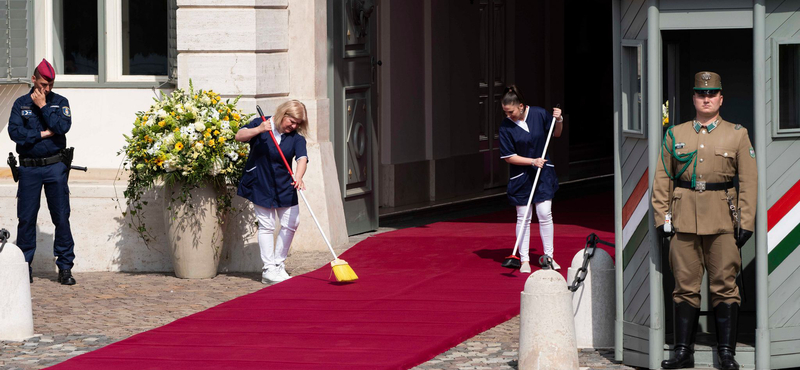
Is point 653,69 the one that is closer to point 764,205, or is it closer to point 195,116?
point 764,205

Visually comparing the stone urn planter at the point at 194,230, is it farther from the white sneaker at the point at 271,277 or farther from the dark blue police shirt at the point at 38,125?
the dark blue police shirt at the point at 38,125

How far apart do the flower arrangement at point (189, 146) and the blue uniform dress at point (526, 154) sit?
225cm

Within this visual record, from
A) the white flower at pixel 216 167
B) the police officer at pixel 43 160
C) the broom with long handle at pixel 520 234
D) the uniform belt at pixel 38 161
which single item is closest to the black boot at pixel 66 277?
the police officer at pixel 43 160

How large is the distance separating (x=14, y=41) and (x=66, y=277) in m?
2.66

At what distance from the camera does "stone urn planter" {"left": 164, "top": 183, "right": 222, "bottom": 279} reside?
→ 36.9 ft

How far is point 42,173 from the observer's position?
432 inches

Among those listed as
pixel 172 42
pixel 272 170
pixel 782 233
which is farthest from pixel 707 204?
pixel 172 42

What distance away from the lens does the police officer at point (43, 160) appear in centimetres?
1088

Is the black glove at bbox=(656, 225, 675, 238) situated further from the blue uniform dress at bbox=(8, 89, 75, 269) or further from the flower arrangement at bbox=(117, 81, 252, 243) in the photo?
Result: the blue uniform dress at bbox=(8, 89, 75, 269)

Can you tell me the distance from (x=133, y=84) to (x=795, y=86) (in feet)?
22.7

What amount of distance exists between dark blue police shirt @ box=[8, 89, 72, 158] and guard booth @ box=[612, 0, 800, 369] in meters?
5.04

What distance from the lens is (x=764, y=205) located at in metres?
7.39

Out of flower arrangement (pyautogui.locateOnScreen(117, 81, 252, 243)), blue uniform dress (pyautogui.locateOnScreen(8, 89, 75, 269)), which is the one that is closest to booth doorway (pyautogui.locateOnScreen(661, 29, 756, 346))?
flower arrangement (pyautogui.locateOnScreen(117, 81, 252, 243))

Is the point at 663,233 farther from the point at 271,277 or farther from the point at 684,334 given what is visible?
the point at 271,277
